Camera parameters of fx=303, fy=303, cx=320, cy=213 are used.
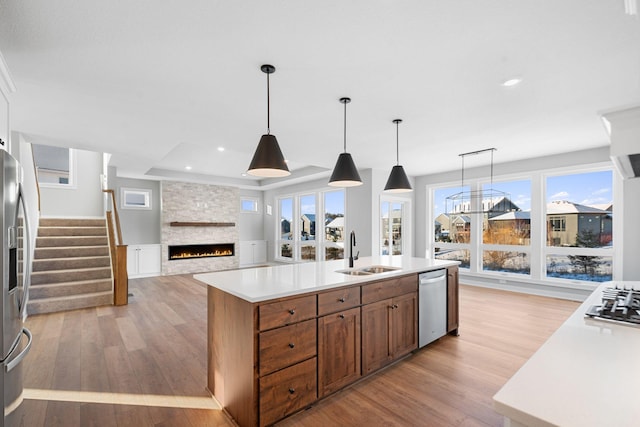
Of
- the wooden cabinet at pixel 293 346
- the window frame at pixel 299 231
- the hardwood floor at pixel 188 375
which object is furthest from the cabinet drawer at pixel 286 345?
the window frame at pixel 299 231

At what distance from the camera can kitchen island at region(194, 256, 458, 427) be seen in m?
1.88

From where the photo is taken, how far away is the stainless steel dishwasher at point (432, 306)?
3.05 m

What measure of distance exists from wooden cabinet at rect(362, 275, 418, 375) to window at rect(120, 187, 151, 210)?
285 inches

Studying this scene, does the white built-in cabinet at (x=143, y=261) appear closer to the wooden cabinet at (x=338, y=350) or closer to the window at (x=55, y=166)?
the window at (x=55, y=166)

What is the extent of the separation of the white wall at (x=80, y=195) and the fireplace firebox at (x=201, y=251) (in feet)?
6.17

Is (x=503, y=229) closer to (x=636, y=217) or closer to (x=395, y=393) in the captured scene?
Result: (x=636, y=217)

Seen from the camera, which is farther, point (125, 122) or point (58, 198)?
point (58, 198)

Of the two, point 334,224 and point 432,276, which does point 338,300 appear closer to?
point 432,276

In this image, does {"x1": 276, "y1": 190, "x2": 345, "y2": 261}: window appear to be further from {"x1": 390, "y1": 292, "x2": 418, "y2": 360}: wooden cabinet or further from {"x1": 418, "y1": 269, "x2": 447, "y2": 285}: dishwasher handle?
{"x1": 390, "y1": 292, "x2": 418, "y2": 360}: wooden cabinet

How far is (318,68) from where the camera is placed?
2.36 m

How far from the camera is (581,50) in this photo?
2.11 m

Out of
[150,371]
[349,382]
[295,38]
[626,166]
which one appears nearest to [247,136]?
[295,38]

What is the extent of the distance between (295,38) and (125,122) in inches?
105

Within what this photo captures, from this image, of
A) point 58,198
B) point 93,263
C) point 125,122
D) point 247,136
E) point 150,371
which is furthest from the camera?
point 58,198
